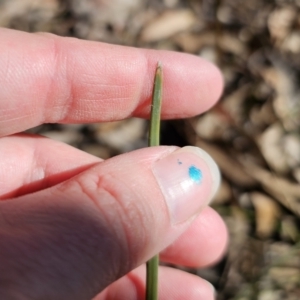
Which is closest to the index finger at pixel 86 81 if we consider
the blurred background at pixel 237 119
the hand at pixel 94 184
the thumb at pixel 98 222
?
the hand at pixel 94 184

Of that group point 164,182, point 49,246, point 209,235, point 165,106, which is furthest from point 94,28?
point 49,246

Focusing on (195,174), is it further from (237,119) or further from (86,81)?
(237,119)

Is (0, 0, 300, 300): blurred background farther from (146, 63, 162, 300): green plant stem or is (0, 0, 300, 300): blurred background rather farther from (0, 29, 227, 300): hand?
(146, 63, 162, 300): green plant stem

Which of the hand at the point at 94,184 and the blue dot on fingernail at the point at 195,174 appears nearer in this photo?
the hand at the point at 94,184

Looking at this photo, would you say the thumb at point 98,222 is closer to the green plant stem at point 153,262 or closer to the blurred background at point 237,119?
the green plant stem at point 153,262

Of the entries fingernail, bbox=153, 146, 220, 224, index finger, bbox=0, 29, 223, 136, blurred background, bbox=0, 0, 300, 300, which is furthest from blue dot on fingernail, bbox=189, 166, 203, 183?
blurred background, bbox=0, 0, 300, 300

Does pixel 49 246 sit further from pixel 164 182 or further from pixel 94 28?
pixel 94 28

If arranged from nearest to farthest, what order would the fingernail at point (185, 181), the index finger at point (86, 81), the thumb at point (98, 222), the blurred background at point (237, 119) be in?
the thumb at point (98, 222) < the fingernail at point (185, 181) < the index finger at point (86, 81) < the blurred background at point (237, 119)

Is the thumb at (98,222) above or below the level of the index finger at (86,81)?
below

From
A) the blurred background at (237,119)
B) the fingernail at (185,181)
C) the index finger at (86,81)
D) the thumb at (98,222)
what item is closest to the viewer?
the thumb at (98,222)
